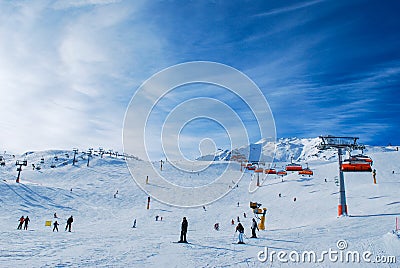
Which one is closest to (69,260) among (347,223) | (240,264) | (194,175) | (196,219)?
(240,264)

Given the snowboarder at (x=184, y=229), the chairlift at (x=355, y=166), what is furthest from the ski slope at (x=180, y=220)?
the chairlift at (x=355, y=166)

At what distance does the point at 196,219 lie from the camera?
36594 millimetres

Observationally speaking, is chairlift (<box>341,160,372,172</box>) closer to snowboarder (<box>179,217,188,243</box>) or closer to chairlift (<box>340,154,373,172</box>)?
chairlift (<box>340,154,373,172</box>)

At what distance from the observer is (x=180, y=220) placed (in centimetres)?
3703

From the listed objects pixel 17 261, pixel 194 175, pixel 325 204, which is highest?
pixel 194 175

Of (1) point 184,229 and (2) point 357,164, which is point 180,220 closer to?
(2) point 357,164

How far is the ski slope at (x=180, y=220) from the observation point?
11.4m

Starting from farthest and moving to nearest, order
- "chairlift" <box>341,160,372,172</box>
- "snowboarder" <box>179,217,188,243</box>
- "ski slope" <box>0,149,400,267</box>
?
"chairlift" <box>341,160,372,172</box>, "snowboarder" <box>179,217,188,243</box>, "ski slope" <box>0,149,400,267</box>

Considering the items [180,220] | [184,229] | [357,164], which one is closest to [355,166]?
[357,164]

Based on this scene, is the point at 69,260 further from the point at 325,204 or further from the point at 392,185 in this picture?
the point at 392,185

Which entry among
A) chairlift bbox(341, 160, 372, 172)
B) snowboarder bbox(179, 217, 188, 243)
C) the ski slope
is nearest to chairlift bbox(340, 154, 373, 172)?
chairlift bbox(341, 160, 372, 172)

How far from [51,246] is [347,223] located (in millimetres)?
20312

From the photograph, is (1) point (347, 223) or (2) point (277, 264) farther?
(1) point (347, 223)

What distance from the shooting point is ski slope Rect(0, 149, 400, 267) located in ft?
37.6
